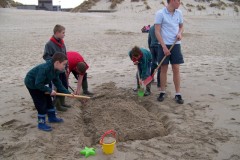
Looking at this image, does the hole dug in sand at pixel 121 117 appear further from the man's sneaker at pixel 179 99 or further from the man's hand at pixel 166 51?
the man's hand at pixel 166 51

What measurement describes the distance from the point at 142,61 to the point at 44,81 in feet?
7.12

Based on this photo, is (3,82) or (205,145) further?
(3,82)

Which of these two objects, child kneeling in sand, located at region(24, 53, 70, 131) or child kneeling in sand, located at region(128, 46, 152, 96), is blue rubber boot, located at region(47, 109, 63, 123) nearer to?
child kneeling in sand, located at region(24, 53, 70, 131)

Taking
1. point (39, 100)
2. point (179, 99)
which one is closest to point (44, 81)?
point (39, 100)

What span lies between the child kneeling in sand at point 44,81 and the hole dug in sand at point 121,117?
65 centimetres

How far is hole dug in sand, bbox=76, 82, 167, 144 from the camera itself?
416 centimetres

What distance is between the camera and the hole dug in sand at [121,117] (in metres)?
4.16

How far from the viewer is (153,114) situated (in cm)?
488

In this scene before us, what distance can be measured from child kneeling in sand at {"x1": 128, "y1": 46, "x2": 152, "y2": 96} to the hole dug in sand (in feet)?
1.18

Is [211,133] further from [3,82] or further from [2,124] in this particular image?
[3,82]

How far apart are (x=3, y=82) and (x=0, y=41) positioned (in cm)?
756

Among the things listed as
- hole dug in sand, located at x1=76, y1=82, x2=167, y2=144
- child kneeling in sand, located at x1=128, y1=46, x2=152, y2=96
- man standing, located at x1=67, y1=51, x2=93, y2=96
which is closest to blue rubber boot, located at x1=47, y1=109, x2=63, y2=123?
hole dug in sand, located at x1=76, y1=82, x2=167, y2=144

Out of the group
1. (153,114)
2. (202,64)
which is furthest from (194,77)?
(153,114)

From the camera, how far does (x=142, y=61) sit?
5617 millimetres
